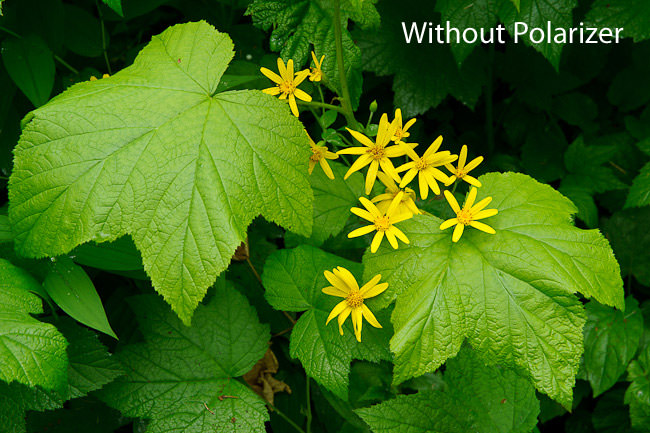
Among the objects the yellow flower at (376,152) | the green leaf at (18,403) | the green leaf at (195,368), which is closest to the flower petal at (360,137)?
the yellow flower at (376,152)

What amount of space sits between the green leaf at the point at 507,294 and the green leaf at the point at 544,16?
2.83ft

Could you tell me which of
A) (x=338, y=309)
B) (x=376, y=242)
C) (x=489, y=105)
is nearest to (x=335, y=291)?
(x=338, y=309)

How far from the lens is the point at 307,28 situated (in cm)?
167

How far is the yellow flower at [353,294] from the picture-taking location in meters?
1.43

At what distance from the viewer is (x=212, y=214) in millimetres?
1290

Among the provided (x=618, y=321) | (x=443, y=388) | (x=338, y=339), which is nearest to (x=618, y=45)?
(x=618, y=321)

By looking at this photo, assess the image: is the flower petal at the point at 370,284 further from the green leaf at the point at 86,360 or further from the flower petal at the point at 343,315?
the green leaf at the point at 86,360

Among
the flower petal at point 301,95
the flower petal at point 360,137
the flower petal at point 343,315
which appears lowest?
the flower petal at point 343,315

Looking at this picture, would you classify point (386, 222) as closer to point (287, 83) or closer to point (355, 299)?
point (355, 299)

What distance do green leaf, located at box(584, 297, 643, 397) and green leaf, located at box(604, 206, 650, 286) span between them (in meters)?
0.24

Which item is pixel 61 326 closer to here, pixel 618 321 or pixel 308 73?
pixel 308 73

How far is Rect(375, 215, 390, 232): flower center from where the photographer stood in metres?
1.44

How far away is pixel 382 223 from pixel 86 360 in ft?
3.38

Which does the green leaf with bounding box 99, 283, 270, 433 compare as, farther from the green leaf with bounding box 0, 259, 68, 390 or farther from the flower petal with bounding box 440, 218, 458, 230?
the flower petal with bounding box 440, 218, 458, 230
